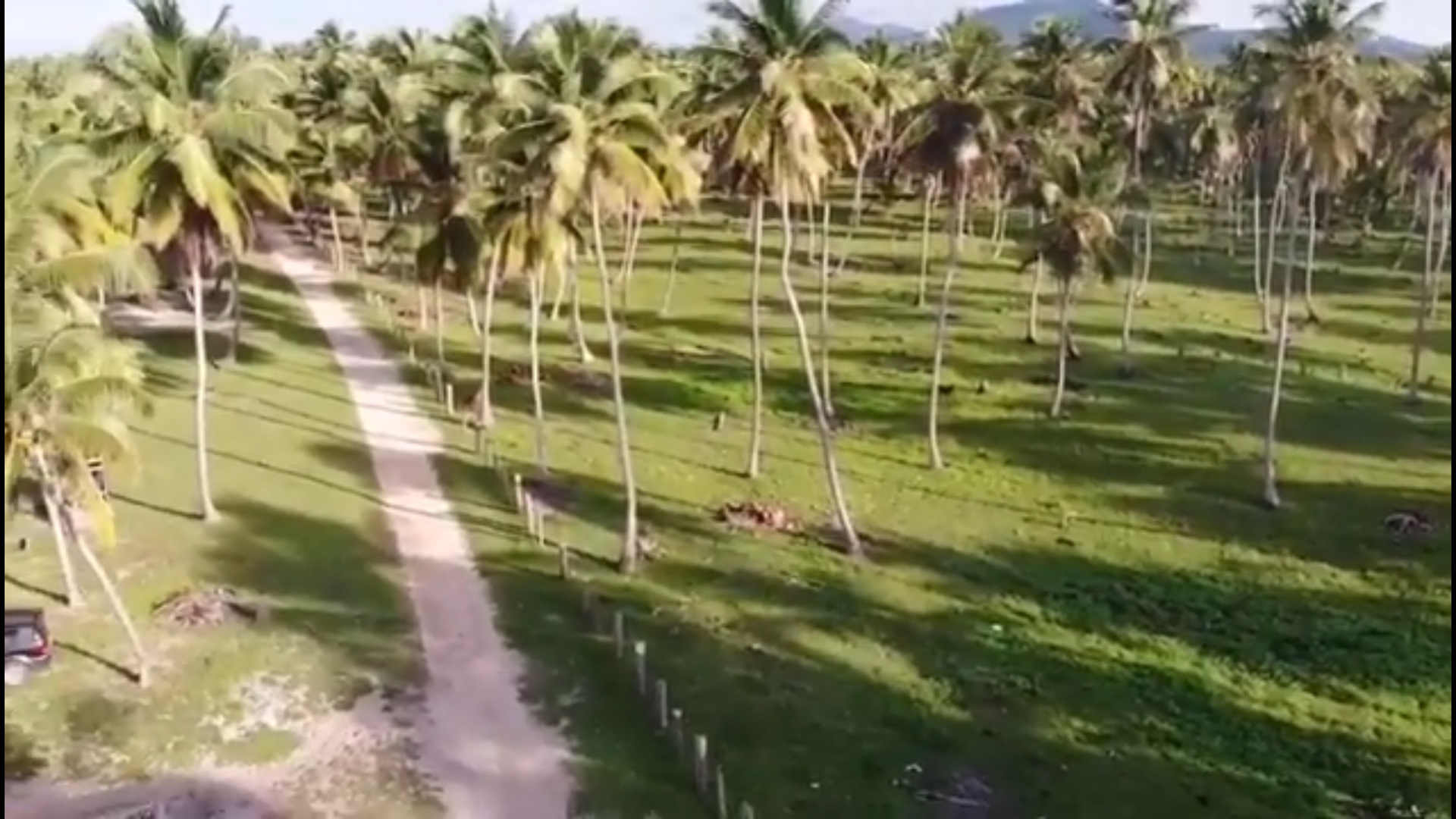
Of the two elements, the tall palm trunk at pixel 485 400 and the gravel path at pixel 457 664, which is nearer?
the gravel path at pixel 457 664

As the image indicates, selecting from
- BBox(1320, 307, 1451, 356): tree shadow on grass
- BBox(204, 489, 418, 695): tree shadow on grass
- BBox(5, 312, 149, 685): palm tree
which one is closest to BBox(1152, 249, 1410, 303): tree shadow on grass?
BBox(1320, 307, 1451, 356): tree shadow on grass

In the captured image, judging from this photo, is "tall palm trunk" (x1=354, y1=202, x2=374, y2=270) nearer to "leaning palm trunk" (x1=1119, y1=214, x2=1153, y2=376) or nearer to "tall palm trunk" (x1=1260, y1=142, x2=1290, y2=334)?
"leaning palm trunk" (x1=1119, y1=214, x2=1153, y2=376)

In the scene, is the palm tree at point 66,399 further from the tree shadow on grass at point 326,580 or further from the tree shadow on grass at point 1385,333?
the tree shadow on grass at point 1385,333

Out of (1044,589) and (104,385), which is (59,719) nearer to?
(104,385)

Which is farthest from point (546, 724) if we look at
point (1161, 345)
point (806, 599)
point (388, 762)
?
point (1161, 345)

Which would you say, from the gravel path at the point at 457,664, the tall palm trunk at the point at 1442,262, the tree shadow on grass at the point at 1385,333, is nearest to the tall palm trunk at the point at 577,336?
the gravel path at the point at 457,664

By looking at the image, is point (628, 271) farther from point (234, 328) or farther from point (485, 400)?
point (485, 400)

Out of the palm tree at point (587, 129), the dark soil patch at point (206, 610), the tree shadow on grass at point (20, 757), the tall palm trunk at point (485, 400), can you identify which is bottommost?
the tree shadow on grass at point (20, 757)
